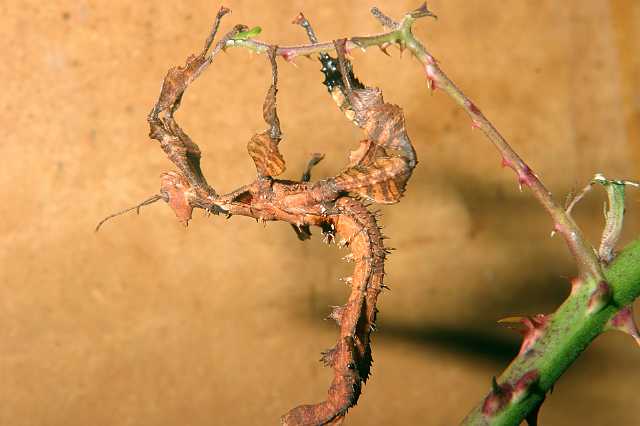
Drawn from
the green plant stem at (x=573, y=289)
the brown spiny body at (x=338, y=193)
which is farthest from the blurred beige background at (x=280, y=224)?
the green plant stem at (x=573, y=289)

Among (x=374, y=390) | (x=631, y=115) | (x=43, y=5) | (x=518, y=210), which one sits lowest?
(x=374, y=390)

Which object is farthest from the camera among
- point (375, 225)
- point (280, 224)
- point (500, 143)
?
point (280, 224)

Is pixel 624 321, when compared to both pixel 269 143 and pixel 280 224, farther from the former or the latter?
pixel 280 224

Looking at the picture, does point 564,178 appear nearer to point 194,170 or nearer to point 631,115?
point 631,115

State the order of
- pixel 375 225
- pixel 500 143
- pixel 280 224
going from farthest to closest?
pixel 280 224
pixel 375 225
pixel 500 143

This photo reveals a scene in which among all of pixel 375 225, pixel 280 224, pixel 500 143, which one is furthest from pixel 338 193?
pixel 280 224

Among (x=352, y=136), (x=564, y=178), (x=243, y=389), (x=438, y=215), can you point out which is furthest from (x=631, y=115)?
(x=243, y=389)

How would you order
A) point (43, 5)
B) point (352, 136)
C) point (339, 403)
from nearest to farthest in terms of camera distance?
point (339, 403), point (43, 5), point (352, 136)
